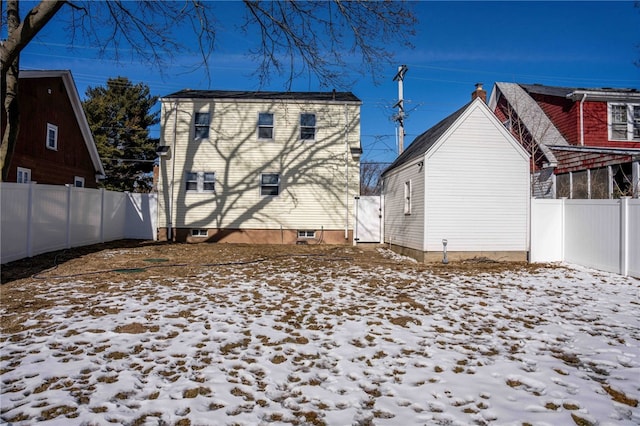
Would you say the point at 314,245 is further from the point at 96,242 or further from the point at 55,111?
the point at 55,111

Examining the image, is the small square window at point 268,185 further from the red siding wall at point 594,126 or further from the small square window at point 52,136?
the red siding wall at point 594,126

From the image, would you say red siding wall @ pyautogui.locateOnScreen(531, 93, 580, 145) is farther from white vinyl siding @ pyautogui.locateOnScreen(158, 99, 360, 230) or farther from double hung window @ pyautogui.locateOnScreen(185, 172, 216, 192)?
double hung window @ pyautogui.locateOnScreen(185, 172, 216, 192)

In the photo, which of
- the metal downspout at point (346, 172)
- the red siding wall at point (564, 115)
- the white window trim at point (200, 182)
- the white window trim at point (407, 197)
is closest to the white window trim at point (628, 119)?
the red siding wall at point (564, 115)

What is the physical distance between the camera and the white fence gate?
16078 millimetres

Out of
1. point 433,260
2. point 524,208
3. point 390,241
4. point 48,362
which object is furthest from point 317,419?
point 390,241

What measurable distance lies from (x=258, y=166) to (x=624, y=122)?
57.6 ft

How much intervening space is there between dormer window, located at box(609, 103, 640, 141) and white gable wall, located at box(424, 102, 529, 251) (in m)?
9.38

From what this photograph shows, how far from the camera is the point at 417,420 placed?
2660mm

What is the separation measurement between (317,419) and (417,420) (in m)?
0.76

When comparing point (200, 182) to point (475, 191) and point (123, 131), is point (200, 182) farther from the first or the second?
point (123, 131)

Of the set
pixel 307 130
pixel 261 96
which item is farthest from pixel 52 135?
pixel 307 130

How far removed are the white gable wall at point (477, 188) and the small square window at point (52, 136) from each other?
16.1m

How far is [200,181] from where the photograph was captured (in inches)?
628

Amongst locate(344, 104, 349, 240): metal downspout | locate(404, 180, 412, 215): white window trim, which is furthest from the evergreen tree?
locate(404, 180, 412, 215): white window trim
